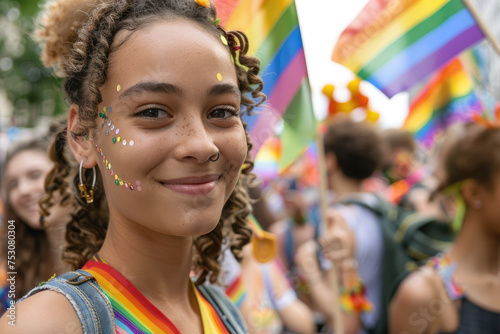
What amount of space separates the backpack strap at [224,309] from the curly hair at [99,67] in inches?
2.4

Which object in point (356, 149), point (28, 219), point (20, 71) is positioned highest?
point (356, 149)

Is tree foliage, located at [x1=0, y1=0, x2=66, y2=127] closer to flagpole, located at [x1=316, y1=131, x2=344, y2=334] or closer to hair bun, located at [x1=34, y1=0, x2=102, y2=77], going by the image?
flagpole, located at [x1=316, y1=131, x2=344, y2=334]

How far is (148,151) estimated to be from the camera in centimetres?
153

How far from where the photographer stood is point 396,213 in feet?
17.5

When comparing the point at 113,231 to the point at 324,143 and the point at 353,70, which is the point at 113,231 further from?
the point at 324,143

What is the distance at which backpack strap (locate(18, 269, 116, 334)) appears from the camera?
4.68ft

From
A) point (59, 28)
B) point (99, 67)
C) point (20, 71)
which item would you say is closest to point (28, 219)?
point (59, 28)

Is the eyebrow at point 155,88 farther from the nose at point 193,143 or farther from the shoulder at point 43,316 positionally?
the shoulder at point 43,316

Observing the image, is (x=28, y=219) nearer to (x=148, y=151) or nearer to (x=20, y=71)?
(x=148, y=151)

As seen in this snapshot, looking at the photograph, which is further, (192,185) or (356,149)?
(356,149)

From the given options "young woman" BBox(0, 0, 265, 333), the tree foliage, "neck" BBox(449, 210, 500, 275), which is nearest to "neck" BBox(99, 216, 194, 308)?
"young woman" BBox(0, 0, 265, 333)

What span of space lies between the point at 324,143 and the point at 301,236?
138cm

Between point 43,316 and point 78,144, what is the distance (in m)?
0.59

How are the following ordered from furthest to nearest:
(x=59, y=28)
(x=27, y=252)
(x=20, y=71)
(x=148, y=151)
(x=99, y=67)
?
(x=20, y=71) < (x=27, y=252) < (x=59, y=28) < (x=99, y=67) < (x=148, y=151)
